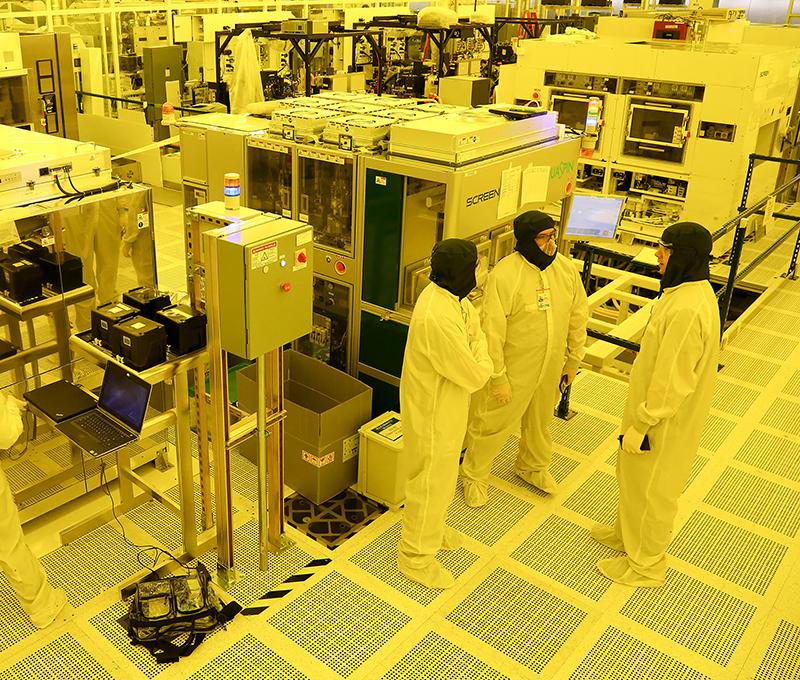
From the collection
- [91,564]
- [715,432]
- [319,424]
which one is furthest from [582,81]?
[91,564]

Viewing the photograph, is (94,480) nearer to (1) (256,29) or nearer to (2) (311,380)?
(2) (311,380)

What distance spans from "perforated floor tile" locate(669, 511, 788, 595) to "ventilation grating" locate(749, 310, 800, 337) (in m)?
2.83

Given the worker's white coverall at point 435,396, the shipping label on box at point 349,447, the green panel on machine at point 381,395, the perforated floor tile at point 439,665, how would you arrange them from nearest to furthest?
the perforated floor tile at point 439,665
the worker's white coverall at point 435,396
the shipping label on box at point 349,447
the green panel on machine at point 381,395

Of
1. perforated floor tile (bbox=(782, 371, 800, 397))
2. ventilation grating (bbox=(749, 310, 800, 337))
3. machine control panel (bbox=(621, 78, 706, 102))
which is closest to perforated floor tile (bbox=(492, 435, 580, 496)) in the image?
perforated floor tile (bbox=(782, 371, 800, 397))

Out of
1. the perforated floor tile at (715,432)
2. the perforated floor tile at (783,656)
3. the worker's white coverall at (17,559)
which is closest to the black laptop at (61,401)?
the worker's white coverall at (17,559)

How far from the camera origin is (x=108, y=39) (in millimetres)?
10664

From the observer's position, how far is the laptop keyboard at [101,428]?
3098mm

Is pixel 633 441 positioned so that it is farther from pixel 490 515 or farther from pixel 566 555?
pixel 490 515

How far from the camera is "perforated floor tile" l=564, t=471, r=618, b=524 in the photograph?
414 centimetres

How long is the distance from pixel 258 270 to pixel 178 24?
9.55 metres

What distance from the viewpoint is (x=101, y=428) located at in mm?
3170

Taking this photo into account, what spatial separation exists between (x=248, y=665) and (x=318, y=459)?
1142 mm

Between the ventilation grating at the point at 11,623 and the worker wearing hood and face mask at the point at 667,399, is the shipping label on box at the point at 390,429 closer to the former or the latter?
the worker wearing hood and face mask at the point at 667,399

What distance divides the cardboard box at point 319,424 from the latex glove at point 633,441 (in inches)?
56.7
